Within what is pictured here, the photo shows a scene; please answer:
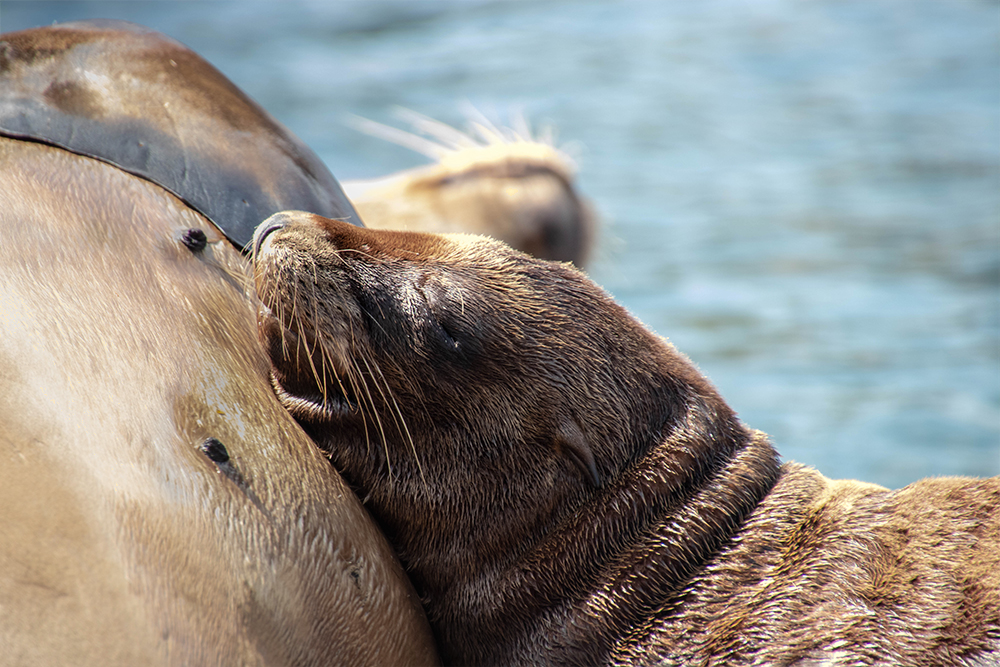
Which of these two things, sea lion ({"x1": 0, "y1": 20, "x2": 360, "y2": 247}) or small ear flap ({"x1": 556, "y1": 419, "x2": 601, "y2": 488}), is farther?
small ear flap ({"x1": 556, "y1": 419, "x2": 601, "y2": 488})

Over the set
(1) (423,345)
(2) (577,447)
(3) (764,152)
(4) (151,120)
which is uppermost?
(4) (151,120)

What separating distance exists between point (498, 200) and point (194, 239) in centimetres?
230

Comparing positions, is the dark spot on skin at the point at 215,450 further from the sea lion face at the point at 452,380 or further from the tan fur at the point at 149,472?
the sea lion face at the point at 452,380

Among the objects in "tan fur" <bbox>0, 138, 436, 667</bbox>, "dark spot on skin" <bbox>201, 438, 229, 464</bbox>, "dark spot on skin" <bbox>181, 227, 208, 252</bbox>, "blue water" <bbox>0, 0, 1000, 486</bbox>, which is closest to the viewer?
"tan fur" <bbox>0, 138, 436, 667</bbox>

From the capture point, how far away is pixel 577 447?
203cm

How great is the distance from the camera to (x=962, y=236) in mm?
8070

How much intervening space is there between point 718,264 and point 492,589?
20.5 ft

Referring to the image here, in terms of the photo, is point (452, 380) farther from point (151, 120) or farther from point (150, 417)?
point (151, 120)

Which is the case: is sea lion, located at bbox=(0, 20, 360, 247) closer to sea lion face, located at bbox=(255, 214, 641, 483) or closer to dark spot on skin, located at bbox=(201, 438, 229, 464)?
sea lion face, located at bbox=(255, 214, 641, 483)

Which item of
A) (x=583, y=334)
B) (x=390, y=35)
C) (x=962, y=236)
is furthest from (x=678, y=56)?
(x=583, y=334)

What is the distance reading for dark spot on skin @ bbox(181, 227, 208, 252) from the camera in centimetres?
188

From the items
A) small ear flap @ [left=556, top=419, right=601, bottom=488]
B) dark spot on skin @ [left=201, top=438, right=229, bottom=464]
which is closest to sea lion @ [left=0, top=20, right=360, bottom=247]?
dark spot on skin @ [left=201, top=438, right=229, bottom=464]

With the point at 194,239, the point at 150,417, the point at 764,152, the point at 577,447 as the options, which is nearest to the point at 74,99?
the point at 194,239

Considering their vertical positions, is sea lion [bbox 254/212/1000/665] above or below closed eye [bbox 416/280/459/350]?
below
